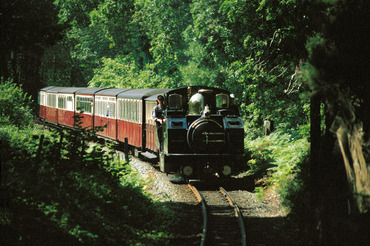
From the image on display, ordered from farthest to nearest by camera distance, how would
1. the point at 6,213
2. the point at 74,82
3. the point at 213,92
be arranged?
the point at 74,82, the point at 213,92, the point at 6,213

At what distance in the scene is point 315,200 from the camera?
8.59 m

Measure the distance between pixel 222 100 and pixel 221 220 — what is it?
5153mm

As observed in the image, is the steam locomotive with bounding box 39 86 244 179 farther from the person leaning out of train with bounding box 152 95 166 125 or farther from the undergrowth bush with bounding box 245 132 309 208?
the undergrowth bush with bounding box 245 132 309 208

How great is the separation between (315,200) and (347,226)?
1565 mm

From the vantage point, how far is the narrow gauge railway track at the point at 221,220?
8808 millimetres

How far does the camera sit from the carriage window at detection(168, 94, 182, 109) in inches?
563

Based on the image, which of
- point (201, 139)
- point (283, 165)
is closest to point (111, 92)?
point (201, 139)

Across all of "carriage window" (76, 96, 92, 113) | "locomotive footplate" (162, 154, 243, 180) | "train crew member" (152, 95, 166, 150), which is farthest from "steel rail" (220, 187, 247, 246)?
"carriage window" (76, 96, 92, 113)

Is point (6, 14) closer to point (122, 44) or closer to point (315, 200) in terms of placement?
point (315, 200)

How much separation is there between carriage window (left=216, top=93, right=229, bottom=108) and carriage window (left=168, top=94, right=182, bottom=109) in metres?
1.22

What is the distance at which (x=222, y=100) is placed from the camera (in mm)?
14586

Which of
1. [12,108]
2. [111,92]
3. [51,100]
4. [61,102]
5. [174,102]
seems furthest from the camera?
[51,100]

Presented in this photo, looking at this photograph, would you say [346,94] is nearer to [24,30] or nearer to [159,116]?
[24,30]

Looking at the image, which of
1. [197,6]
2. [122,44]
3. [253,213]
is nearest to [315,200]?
[253,213]
